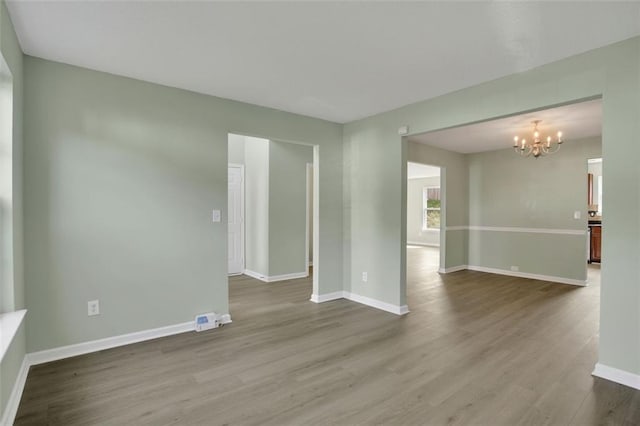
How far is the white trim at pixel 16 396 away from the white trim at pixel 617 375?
390cm

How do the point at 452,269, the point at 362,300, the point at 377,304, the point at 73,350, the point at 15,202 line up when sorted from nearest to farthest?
→ the point at 15,202 → the point at 73,350 → the point at 377,304 → the point at 362,300 → the point at 452,269

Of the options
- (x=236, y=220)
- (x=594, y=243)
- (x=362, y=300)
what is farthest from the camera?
(x=594, y=243)

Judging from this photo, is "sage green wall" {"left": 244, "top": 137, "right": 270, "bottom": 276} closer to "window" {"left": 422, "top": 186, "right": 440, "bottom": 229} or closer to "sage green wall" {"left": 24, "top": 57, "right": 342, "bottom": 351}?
"sage green wall" {"left": 24, "top": 57, "right": 342, "bottom": 351}

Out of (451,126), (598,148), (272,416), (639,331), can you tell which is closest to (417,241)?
(598,148)

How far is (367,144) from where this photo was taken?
4430mm

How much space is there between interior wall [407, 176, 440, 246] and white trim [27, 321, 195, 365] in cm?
964

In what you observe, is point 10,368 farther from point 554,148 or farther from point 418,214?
point 418,214

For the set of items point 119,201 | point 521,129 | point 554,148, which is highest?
point 521,129

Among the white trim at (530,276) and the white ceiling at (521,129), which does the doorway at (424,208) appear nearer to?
the white trim at (530,276)

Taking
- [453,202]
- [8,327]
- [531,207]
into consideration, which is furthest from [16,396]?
[531,207]

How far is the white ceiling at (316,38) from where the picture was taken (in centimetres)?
201

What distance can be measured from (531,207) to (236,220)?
18.3 feet

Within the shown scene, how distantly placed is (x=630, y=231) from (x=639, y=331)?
0.71m

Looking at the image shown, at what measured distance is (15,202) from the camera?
7.61ft
